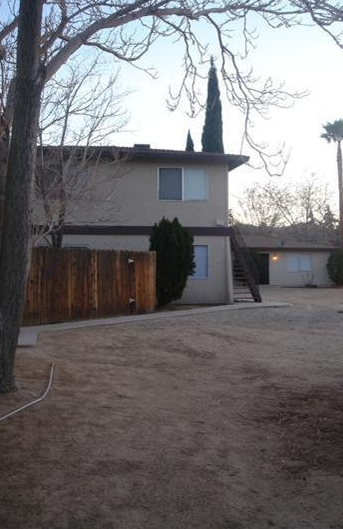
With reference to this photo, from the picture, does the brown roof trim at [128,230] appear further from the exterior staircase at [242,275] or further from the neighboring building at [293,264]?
the neighboring building at [293,264]

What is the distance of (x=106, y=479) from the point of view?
445 cm

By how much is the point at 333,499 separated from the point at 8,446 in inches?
103

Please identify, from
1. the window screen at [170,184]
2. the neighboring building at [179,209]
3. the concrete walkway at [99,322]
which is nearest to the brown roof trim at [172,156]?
the neighboring building at [179,209]

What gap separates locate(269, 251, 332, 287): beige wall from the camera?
36281 mm

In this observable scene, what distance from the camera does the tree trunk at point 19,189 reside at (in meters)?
6.47

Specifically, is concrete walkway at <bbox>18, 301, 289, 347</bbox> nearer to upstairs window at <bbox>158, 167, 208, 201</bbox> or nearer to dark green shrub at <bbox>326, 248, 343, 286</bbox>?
upstairs window at <bbox>158, 167, 208, 201</bbox>

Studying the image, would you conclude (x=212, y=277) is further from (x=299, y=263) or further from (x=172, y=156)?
(x=299, y=263)

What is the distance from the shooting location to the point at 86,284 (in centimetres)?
1514

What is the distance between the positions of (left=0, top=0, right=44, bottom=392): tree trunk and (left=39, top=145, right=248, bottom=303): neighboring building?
12.6 meters

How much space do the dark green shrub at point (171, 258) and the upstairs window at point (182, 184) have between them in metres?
2.31

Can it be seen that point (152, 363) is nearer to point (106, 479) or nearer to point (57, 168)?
point (106, 479)

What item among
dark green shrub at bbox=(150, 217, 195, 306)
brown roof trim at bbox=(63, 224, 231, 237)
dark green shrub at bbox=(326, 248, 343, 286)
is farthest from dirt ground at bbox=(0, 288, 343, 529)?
dark green shrub at bbox=(326, 248, 343, 286)

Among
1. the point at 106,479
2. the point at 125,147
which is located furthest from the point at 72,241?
the point at 106,479

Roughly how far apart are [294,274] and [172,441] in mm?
31949
